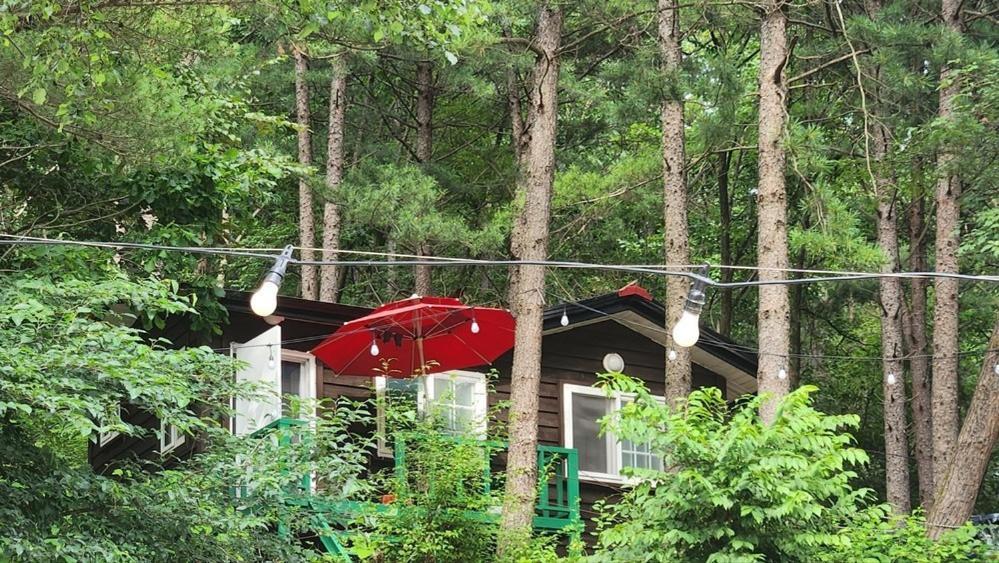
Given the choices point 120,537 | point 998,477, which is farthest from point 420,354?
point 998,477

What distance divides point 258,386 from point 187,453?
15.5ft

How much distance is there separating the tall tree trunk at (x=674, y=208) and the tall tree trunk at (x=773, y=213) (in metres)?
1.35

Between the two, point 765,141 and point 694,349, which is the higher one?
point 765,141

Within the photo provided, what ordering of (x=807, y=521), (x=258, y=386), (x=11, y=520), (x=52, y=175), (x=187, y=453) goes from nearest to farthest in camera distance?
(x=11, y=520)
(x=807, y=521)
(x=258, y=386)
(x=52, y=175)
(x=187, y=453)

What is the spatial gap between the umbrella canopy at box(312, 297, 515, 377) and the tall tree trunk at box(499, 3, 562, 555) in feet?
1.83

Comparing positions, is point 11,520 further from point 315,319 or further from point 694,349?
point 694,349

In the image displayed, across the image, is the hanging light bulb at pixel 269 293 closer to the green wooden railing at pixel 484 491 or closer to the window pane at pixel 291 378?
the green wooden railing at pixel 484 491

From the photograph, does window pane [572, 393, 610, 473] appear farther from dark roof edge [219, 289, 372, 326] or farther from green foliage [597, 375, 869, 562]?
Answer: green foliage [597, 375, 869, 562]

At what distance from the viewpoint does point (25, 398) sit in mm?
10000

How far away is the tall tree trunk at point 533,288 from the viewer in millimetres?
14805

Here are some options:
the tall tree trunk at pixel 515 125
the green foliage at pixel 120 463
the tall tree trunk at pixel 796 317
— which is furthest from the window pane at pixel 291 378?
the tall tree trunk at pixel 796 317

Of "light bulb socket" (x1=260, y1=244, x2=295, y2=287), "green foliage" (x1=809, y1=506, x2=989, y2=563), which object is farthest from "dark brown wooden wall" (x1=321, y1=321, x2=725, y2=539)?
"light bulb socket" (x1=260, y1=244, x2=295, y2=287)

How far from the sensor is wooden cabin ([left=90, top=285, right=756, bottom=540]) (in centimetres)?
1622

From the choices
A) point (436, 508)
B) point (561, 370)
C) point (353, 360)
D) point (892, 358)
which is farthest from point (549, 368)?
point (436, 508)
